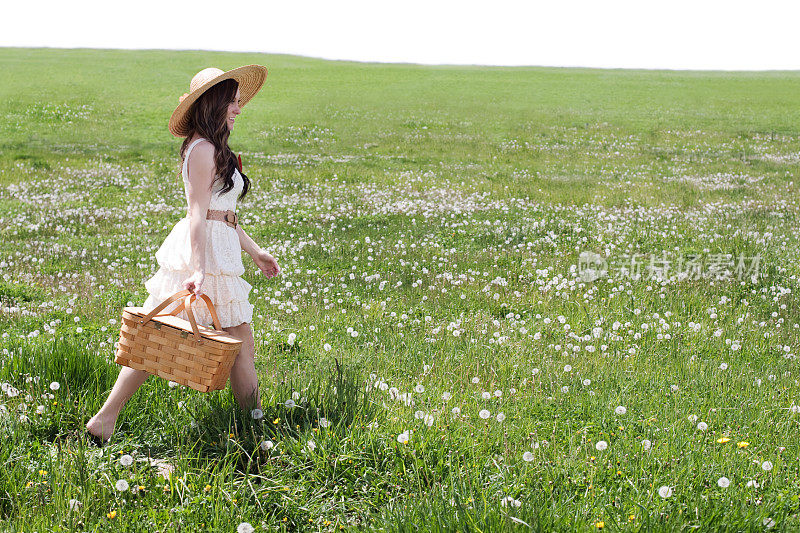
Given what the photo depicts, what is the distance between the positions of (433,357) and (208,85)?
302 centimetres

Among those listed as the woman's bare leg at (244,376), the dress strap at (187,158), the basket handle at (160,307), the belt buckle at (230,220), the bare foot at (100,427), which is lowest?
the bare foot at (100,427)

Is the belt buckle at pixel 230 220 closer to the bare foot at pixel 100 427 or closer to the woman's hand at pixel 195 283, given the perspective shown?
the woman's hand at pixel 195 283

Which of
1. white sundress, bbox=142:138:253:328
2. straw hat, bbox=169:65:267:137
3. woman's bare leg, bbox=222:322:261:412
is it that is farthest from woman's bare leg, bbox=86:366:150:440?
straw hat, bbox=169:65:267:137

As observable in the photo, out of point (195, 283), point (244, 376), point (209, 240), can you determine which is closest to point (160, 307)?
point (195, 283)

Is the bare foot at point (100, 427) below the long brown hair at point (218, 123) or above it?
below

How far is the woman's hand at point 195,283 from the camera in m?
4.17

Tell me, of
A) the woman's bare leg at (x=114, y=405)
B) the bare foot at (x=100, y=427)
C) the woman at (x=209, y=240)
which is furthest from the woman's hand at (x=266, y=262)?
the bare foot at (x=100, y=427)

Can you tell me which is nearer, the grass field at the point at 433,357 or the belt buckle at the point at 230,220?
the grass field at the point at 433,357

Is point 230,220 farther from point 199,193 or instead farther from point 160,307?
point 160,307

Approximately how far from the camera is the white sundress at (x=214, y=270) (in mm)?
4418

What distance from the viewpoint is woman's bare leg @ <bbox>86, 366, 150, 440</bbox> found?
429 cm

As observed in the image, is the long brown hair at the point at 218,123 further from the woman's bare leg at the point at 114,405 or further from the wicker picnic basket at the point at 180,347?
the woman's bare leg at the point at 114,405

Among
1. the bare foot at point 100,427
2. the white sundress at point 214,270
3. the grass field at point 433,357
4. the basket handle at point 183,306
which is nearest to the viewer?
the grass field at point 433,357

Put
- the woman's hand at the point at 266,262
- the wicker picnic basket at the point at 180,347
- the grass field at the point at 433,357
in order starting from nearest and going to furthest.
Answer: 1. the grass field at the point at 433,357
2. the wicker picnic basket at the point at 180,347
3. the woman's hand at the point at 266,262
